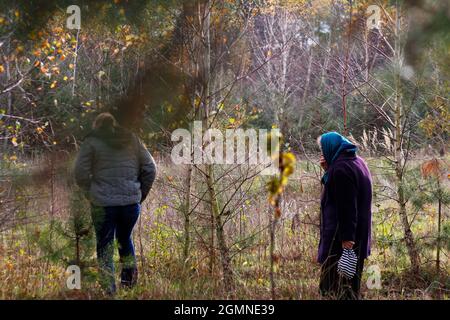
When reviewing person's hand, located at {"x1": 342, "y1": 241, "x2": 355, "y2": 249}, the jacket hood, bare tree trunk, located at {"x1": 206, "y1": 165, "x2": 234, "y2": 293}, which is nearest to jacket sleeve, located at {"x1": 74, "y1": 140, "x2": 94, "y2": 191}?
the jacket hood

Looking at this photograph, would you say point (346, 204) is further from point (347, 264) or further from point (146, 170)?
point (146, 170)

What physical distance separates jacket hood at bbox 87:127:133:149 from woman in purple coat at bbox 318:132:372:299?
151cm

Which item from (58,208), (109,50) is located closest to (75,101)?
(109,50)

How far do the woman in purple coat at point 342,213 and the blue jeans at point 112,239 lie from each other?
1.55 meters

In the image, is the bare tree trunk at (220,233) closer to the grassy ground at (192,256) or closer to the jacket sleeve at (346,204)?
the grassy ground at (192,256)

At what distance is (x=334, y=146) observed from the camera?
4047 mm

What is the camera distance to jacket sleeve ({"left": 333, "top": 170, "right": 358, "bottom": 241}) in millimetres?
3861

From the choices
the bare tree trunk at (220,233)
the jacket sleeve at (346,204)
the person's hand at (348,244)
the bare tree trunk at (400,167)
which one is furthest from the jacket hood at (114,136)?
the bare tree trunk at (400,167)

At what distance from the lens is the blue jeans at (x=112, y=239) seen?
409cm

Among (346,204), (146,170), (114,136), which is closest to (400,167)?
(346,204)

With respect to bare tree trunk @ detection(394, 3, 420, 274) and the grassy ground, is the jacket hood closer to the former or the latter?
the grassy ground

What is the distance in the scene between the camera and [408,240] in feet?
17.7

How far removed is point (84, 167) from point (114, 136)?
0.34 meters
